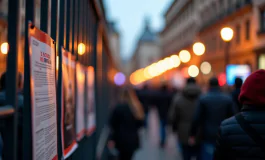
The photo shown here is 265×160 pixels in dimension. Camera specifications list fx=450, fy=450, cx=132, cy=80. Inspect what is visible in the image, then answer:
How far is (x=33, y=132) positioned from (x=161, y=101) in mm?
13898

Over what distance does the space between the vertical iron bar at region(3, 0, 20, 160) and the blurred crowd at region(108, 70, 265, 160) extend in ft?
6.45

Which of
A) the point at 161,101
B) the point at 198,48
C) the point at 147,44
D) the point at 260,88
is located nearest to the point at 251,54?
the point at 198,48

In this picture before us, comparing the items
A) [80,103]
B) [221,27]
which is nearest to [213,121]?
[80,103]

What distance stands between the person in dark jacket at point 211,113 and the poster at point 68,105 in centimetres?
369

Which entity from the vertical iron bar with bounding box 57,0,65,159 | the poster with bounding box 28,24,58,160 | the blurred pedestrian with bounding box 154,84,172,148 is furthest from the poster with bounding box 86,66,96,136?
the blurred pedestrian with bounding box 154,84,172,148

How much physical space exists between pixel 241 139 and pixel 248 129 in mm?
93

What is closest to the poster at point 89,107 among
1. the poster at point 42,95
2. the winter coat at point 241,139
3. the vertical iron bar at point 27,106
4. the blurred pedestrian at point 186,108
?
the winter coat at point 241,139

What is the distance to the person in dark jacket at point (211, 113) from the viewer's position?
7.12 m

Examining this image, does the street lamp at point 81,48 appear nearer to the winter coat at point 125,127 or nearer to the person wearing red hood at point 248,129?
the person wearing red hood at point 248,129

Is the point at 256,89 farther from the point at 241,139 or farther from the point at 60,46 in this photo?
the point at 60,46

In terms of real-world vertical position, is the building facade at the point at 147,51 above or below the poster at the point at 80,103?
above

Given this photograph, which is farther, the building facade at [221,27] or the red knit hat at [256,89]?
the building facade at [221,27]

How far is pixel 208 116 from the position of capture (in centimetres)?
720

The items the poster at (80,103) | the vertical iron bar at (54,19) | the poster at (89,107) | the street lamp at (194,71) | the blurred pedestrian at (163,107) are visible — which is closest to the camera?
the vertical iron bar at (54,19)
